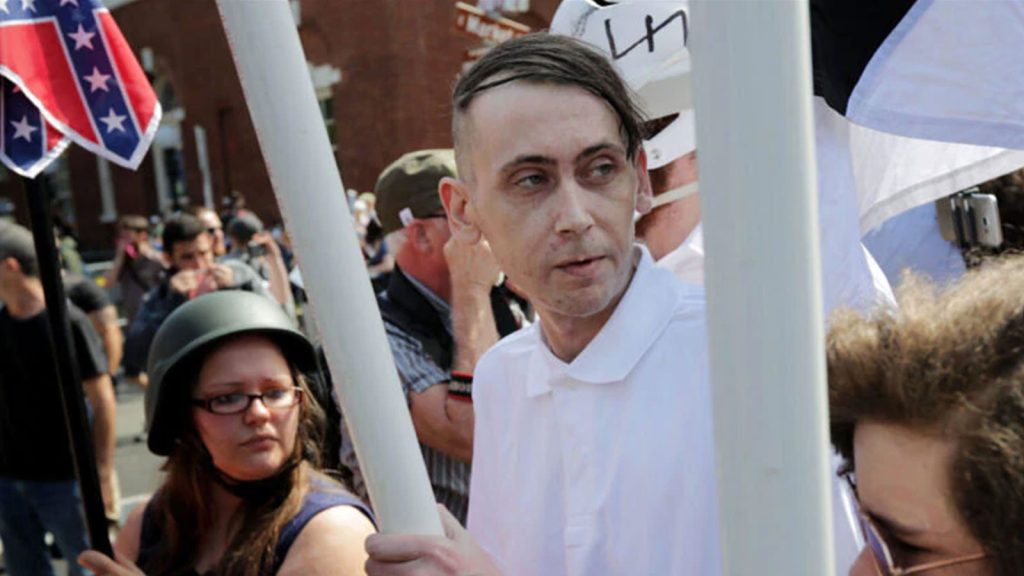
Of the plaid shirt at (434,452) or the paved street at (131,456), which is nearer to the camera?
the plaid shirt at (434,452)

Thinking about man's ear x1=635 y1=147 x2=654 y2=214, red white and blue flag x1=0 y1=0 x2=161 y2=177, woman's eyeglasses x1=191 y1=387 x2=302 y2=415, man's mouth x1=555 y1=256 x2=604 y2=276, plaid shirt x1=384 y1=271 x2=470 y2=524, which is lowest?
plaid shirt x1=384 y1=271 x2=470 y2=524

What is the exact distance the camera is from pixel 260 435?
2.08 metres

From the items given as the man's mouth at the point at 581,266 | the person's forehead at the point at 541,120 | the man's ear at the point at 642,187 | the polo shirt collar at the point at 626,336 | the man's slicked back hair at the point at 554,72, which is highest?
the man's slicked back hair at the point at 554,72

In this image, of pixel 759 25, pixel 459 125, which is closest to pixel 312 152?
pixel 759 25

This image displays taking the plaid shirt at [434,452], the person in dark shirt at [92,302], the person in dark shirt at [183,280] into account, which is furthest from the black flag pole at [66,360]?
the person in dark shirt at [92,302]

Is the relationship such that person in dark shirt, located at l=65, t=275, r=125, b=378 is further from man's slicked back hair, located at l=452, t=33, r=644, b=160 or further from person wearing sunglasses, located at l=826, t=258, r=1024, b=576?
person wearing sunglasses, located at l=826, t=258, r=1024, b=576

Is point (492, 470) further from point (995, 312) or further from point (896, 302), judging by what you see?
point (995, 312)

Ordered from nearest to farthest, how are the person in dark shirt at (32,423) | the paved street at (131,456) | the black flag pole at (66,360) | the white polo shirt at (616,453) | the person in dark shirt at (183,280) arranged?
the white polo shirt at (616,453) < the black flag pole at (66,360) < the person in dark shirt at (32,423) < the person in dark shirt at (183,280) < the paved street at (131,456)

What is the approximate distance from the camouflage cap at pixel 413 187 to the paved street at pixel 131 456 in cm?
336

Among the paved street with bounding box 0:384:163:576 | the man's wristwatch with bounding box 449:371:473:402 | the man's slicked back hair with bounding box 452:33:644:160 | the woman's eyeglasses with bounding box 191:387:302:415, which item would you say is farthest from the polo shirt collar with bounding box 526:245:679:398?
the paved street with bounding box 0:384:163:576

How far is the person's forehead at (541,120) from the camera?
1224 mm

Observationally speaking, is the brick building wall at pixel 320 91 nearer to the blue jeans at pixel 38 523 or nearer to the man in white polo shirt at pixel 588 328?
the man in white polo shirt at pixel 588 328

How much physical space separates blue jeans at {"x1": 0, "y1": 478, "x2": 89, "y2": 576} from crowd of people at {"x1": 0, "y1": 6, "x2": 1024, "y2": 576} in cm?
257

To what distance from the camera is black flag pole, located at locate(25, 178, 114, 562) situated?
6.04 feet
